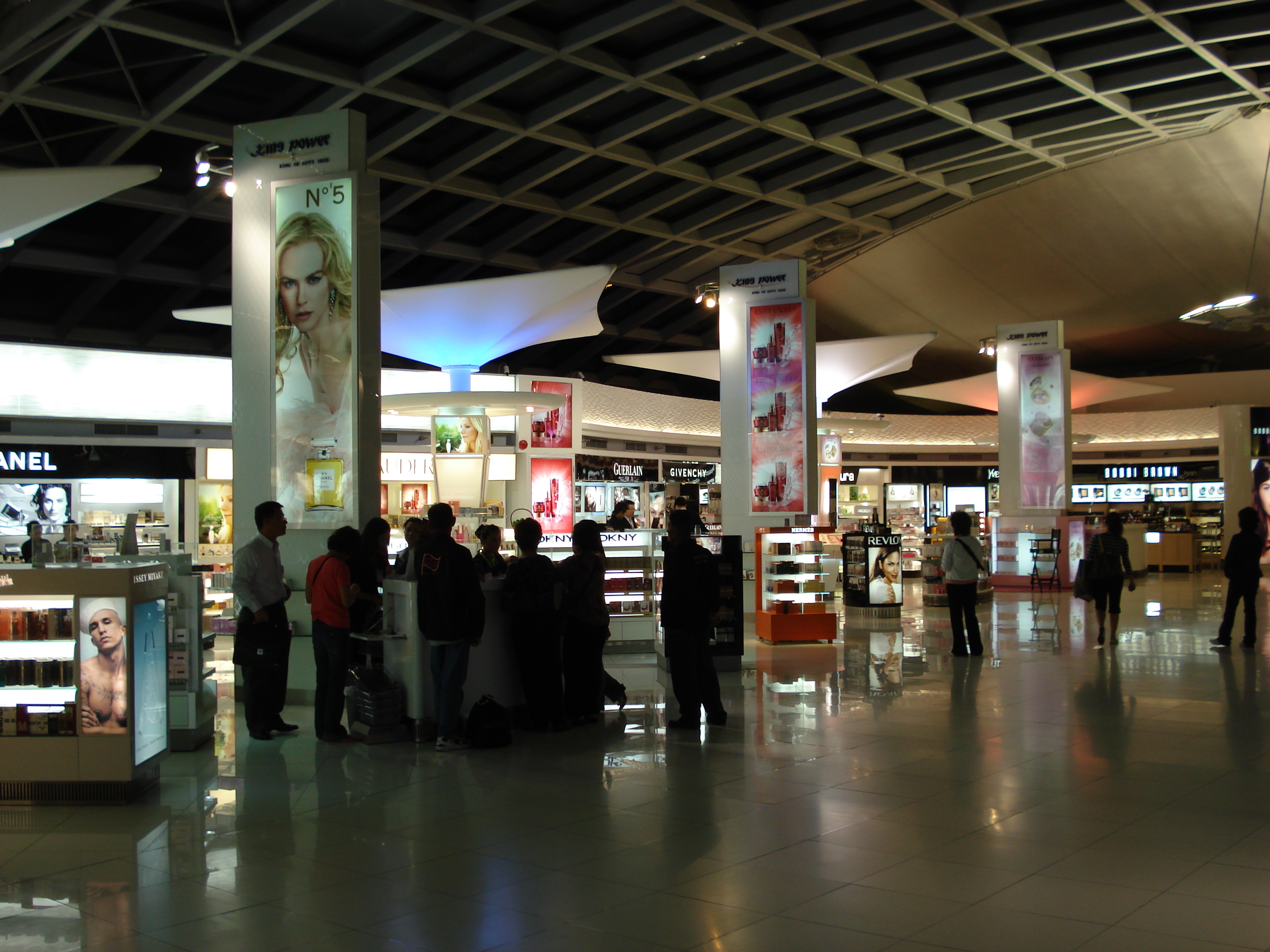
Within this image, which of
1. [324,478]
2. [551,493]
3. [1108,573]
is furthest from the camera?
[551,493]

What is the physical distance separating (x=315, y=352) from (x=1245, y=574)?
885 centimetres

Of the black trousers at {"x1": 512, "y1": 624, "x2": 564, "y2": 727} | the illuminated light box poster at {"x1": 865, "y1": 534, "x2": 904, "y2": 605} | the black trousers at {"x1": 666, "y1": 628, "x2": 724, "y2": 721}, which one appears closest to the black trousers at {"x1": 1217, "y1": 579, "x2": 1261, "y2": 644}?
the illuminated light box poster at {"x1": 865, "y1": 534, "x2": 904, "y2": 605}

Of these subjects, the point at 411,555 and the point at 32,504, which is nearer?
the point at 411,555

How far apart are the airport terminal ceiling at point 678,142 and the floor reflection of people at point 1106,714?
907cm

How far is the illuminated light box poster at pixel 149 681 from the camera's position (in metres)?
5.14

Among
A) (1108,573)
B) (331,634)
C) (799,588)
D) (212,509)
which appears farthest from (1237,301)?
(212,509)

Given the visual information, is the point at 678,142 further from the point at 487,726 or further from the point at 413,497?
the point at 487,726

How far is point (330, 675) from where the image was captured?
6.57 meters

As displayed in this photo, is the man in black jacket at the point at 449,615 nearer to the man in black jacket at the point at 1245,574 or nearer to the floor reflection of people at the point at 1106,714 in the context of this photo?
the floor reflection of people at the point at 1106,714

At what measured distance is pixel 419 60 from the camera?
14.2m

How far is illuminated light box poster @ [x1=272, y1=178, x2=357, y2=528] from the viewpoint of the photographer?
7738mm

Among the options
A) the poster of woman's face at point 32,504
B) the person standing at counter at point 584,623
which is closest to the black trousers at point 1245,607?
the person standing at counter at point 584,623

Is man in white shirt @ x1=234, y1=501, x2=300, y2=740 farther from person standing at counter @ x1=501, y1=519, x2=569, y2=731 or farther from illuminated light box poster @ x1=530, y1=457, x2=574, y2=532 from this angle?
illuminated light box poster @ x1=530, y1=457, x2=574, y2=532

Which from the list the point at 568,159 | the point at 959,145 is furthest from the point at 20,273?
the point at 959,145
